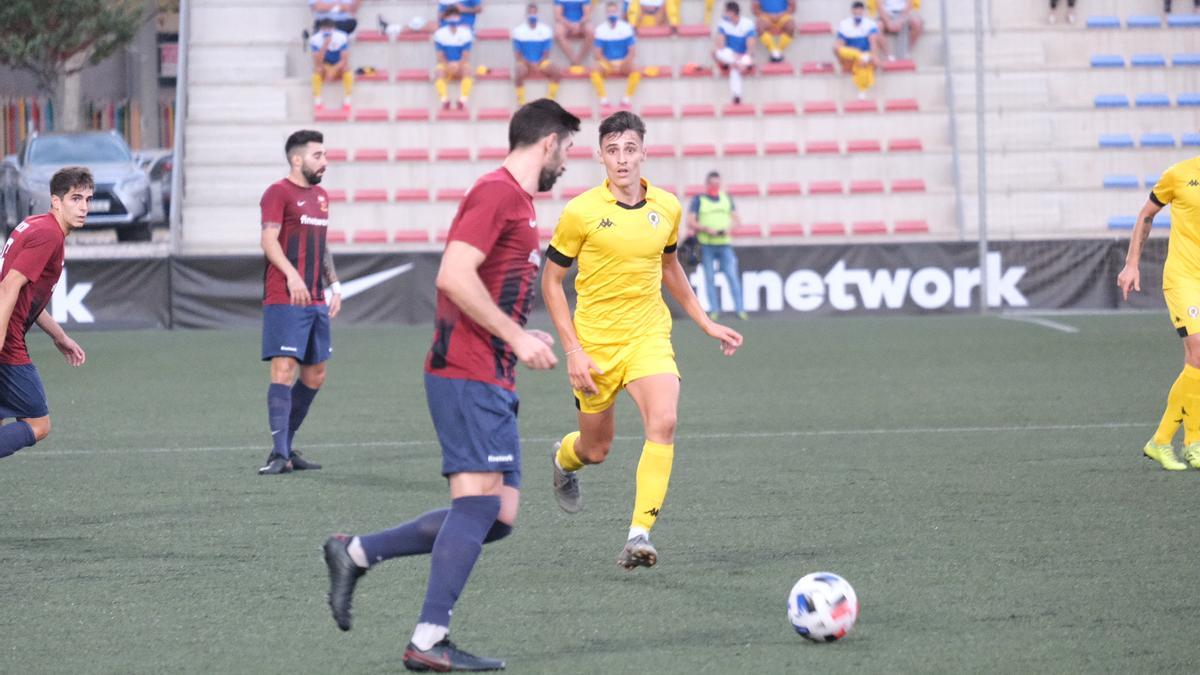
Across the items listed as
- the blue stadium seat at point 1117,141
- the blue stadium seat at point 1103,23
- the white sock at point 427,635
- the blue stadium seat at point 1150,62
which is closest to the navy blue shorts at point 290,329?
the white sock at point 427,635

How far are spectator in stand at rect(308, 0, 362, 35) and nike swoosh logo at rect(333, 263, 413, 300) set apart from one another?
6779 mm

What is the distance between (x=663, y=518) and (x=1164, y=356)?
31.4 ft

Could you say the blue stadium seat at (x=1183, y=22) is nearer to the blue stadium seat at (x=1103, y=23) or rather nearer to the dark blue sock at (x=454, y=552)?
the blue stadium seat at (x=1103, y=23)

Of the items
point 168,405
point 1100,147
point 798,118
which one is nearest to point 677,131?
point 798,118

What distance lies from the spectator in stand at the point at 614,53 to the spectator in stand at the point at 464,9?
2.08 meters

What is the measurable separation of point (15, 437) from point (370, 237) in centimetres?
1811

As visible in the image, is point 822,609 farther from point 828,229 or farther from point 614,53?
point 614,53

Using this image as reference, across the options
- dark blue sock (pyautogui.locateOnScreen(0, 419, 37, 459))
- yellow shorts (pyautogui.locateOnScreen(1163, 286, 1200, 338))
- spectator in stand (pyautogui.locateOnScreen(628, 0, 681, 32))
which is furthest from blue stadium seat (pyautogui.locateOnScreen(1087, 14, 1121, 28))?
dark blue sock (pyautogui.locateOnScreen(0, 419, 37, 459))

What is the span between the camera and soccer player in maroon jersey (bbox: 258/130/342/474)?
32.6 feet

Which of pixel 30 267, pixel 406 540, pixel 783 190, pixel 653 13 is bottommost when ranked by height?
pixel 406 540

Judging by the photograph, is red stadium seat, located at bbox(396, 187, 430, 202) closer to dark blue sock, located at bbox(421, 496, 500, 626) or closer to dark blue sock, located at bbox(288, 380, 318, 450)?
dark blue sock, located at bbox(288, 380, 318, 450)

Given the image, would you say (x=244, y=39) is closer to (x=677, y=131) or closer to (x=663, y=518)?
(x=677, y=131)

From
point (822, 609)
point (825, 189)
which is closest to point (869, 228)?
point (825, 189)

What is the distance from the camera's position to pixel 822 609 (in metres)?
5.45
